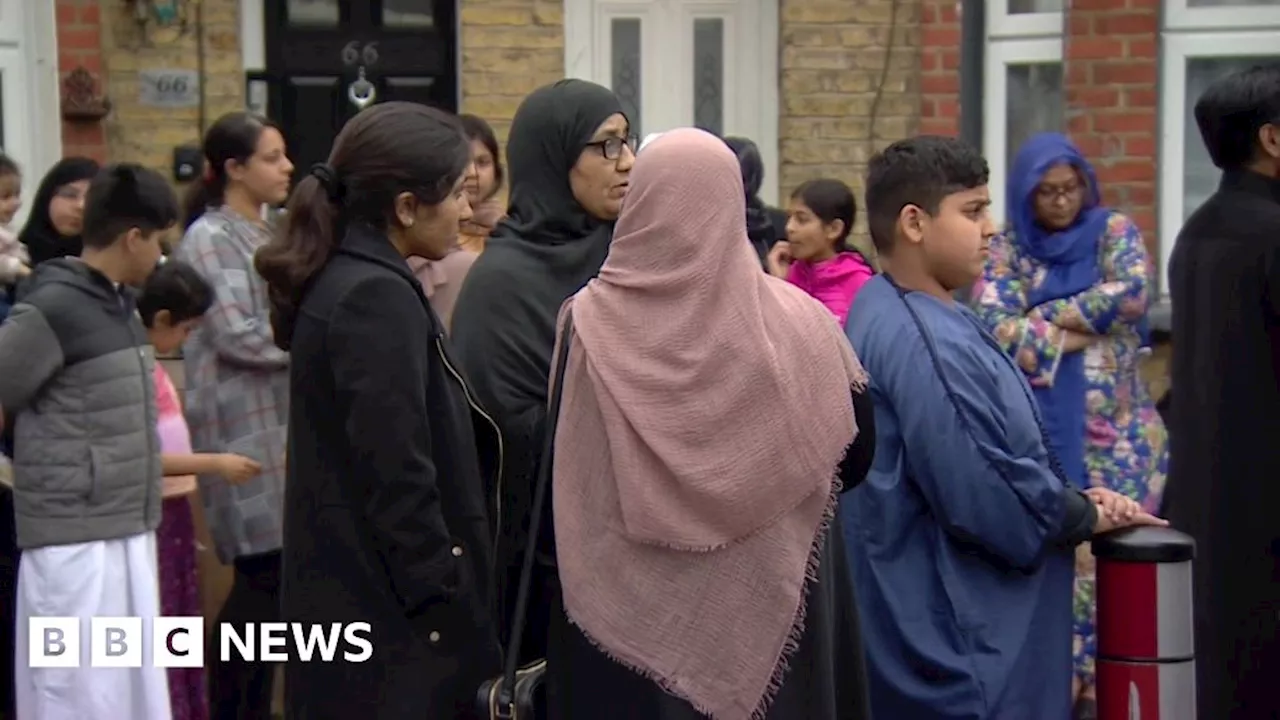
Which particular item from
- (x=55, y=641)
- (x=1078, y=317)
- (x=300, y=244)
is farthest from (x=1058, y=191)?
(x=55, y=641)

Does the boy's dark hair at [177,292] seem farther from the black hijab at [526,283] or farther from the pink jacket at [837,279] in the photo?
the pink jacket at [837,279]

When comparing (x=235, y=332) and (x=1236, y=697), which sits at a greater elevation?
(x=235, y=332)

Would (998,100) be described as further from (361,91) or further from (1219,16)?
(361,91)

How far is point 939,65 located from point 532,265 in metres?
4.53

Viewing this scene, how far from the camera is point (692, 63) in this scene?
29.2 feet

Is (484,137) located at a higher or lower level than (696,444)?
higher

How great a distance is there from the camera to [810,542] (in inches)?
138

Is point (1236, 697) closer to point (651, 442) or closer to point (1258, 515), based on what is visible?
point (1258, 515)

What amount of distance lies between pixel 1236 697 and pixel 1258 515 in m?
0.44

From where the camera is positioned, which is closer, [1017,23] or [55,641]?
[55,641]

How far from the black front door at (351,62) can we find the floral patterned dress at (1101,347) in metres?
3.62

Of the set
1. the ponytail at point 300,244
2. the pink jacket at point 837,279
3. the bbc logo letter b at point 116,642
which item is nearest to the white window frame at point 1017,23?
the pink jacket at point 837,279

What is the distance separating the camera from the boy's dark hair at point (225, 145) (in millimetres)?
5824

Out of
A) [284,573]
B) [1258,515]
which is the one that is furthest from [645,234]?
[1258,515]
